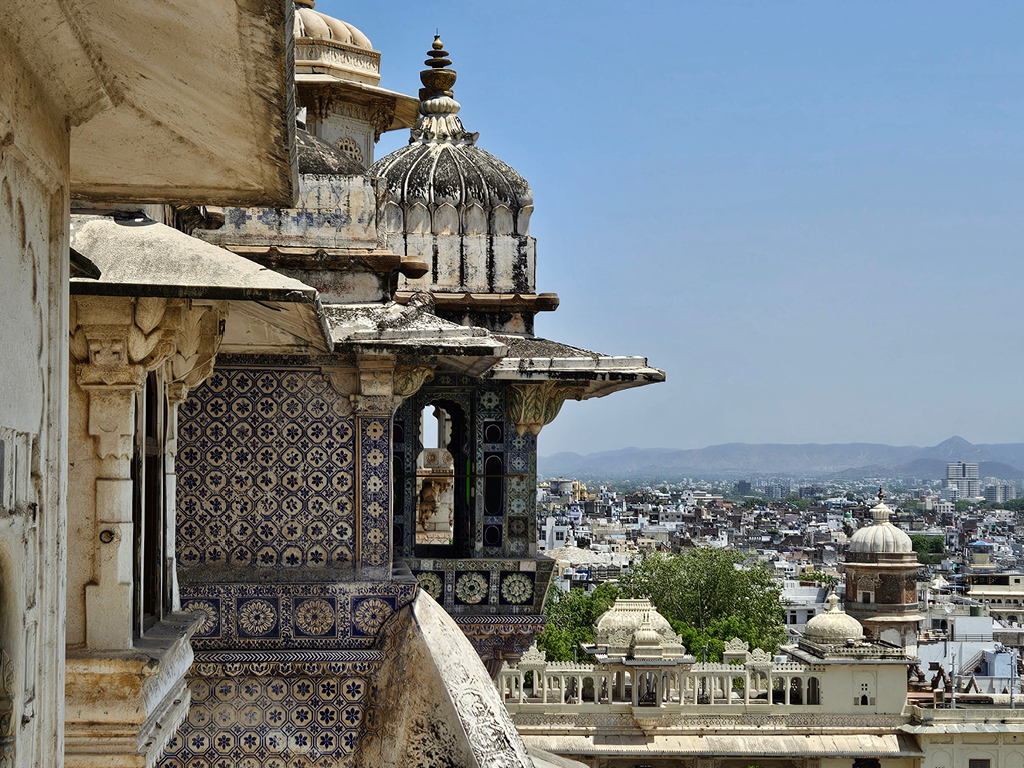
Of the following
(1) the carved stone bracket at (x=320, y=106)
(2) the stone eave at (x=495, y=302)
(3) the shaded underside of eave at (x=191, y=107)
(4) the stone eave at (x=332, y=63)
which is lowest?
(3) the shaded underside of eave at (x=191, y=107)

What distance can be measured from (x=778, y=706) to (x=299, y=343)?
19987 mm

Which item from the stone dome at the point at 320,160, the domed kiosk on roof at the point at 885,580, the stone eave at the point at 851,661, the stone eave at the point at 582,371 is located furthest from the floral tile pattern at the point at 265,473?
the domed kiosk on roof at the point at 885,580

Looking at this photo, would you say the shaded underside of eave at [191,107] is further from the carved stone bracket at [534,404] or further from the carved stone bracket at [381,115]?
the carved stone bracket at [381,115]

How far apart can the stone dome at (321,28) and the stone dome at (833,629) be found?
19.4m

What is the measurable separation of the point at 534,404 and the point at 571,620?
111 feet

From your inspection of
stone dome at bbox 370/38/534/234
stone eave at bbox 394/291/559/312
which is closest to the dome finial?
stone dome at bbox 370/38/534/234

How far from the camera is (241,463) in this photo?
7.13 m

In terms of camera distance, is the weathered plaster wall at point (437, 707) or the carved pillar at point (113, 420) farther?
the weathered plaster wall at point (437, 707)

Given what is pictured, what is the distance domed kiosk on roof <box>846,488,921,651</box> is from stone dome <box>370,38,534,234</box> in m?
33.2

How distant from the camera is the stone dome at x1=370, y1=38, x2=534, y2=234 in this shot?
34.6ft

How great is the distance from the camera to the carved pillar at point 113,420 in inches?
175

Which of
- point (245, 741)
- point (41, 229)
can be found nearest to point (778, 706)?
point (245, 741)

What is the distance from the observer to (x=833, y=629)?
27109 millimetres

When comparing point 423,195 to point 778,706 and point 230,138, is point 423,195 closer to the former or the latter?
point 230,138
